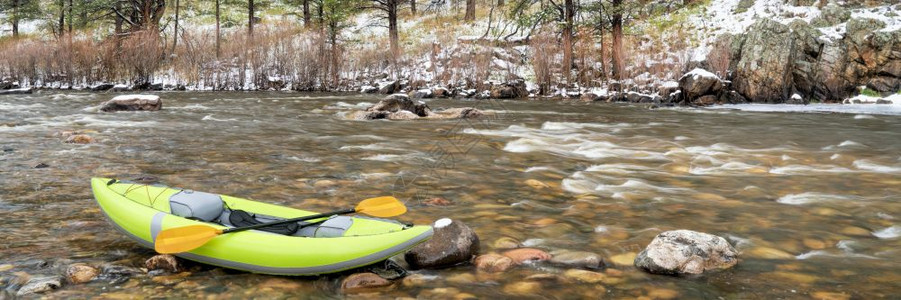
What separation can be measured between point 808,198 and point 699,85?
11.5 metres

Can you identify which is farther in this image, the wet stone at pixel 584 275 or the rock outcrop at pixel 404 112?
the rock outcrop at pixel 404 112

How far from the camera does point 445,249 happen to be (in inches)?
137

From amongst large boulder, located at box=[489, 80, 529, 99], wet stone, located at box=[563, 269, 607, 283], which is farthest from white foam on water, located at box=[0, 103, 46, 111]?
wet stone, located at box=[563, 269, 607, 283]

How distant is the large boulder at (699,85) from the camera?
16.0m

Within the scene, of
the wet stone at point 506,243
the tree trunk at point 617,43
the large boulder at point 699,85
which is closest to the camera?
the wet stone at point 506,243

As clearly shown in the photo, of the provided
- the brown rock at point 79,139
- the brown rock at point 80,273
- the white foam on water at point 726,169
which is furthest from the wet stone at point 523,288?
the brown rock at point 79,139

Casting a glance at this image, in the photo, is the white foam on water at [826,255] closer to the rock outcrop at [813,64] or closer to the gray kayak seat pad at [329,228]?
the gray kayak seat pad at [329,228]

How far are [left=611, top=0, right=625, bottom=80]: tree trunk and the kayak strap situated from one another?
51.9ft

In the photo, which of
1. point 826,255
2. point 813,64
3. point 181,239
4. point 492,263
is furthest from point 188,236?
point 813,64

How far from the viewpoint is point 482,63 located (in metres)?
19.6

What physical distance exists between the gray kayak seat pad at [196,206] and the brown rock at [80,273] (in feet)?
1.73

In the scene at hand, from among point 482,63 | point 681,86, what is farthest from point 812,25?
point 482,63

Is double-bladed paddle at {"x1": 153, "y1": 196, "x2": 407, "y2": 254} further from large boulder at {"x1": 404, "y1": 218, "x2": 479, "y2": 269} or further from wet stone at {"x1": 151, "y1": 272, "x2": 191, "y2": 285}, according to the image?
large boulder at {"x1": 404, "y1": 218, "x2": 479, "y2": 269}

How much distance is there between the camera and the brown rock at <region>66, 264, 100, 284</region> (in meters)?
3.16
